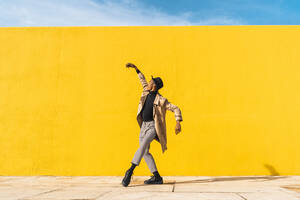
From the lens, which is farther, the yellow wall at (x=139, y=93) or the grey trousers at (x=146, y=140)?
the yellow wall at (x=139, y=93)

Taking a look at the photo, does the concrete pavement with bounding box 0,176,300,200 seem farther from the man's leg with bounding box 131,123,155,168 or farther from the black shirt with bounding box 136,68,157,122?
the black shirt with bounding box 136,68,157,122

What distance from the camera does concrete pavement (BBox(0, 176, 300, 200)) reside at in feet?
8.48

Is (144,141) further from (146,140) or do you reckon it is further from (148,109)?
(148,109)

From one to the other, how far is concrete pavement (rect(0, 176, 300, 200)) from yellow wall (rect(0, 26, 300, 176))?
29 cm

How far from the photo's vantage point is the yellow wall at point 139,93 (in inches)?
179

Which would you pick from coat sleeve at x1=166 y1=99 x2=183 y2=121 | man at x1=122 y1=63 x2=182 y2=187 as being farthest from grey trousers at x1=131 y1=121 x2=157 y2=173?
coat sleeve at x1=166 y1=99 x2=183 y2=121

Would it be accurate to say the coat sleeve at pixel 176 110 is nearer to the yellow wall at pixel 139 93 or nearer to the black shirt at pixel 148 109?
the black shirt at pixel 148 109

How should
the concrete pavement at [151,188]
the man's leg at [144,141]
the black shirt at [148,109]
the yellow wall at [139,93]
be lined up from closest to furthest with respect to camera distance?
the concrete pavement at [151,188] < the man's leg at [144,141] < the black shirt at [148,109] < the yellow wall at [139,93]

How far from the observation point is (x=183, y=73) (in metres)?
4.76

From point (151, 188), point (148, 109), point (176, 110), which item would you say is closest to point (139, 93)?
point (148, 109)

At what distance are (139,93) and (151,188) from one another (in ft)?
6.13

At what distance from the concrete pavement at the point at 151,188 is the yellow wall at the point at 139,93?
0.29 m

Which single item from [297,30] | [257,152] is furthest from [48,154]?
[297,30]

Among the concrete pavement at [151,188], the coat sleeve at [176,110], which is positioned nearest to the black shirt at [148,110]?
the coat sleeve at [176,110]
